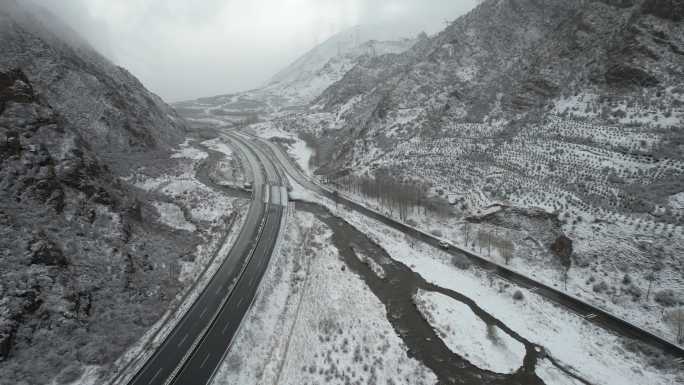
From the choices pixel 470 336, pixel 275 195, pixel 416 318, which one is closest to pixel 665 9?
pixel 470 336

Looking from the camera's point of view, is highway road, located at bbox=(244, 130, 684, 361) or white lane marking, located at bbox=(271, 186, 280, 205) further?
white lane marking, located at bbox=(271, 186, 280, 205)

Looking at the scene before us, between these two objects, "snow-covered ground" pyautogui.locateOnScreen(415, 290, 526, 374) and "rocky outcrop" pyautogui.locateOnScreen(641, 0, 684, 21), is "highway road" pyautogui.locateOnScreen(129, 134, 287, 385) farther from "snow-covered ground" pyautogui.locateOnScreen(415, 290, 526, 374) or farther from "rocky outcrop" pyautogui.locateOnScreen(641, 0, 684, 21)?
"rocky outcrop" pyautogui.locateOnScreen(641, 0, 684, 21)

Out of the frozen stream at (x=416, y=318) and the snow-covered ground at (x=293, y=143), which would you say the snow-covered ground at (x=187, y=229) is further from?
the snow-covered ground at (x=293, y=143)

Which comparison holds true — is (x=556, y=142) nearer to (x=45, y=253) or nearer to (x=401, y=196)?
(x=401, y=196)

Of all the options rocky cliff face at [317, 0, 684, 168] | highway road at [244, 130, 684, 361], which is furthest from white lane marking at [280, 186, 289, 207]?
rocky cliff face at [317, 0, 684, 168]

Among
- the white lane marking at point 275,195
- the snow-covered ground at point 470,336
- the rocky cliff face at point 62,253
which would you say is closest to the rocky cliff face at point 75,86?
the rocky cliff face at point 62,253

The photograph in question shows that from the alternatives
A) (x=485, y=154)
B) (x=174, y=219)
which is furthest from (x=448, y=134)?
(x=174, y=219)
